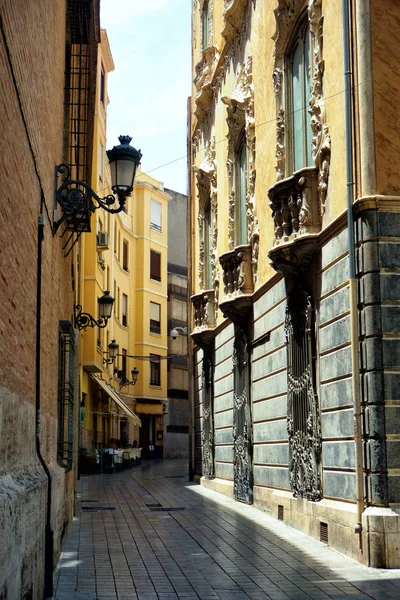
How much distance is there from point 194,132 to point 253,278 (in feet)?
33.3

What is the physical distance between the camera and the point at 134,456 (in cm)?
4431

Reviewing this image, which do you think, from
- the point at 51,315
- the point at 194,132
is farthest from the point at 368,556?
the point at 194,132

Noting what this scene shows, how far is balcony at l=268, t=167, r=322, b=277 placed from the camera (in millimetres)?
13180

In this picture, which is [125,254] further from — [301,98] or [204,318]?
[301,98]

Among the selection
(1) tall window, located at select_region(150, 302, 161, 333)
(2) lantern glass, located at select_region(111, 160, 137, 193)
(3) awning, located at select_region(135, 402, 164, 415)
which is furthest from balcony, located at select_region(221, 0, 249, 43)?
(1) tall window, located at select_region(150, 302, 161, 333)

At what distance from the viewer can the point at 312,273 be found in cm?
1347

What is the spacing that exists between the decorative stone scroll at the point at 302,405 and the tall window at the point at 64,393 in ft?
11.4

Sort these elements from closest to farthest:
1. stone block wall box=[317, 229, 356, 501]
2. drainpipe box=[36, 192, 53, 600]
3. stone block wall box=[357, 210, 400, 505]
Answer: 1. drainpipe box=[36, 192, 53, 600]
2. stone block wall box=[357, 210, 400, 505]
3. stone block wall box=[317, 229, 356, 501]

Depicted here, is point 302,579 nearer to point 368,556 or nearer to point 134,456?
point 368,556

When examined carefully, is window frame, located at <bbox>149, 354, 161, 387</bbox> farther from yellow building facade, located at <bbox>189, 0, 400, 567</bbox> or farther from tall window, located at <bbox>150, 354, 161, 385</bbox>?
yellow building facade, located at <bbox>189, 0, 400, 567</bbox>

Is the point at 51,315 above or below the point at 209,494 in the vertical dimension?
above

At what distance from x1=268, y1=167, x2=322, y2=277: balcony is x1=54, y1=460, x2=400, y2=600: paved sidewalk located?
4063mm

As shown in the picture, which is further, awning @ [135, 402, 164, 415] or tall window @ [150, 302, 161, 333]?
tall window @ [150, 302, 161, 333]

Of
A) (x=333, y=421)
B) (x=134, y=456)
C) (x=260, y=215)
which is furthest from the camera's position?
(x=134, y=456)
